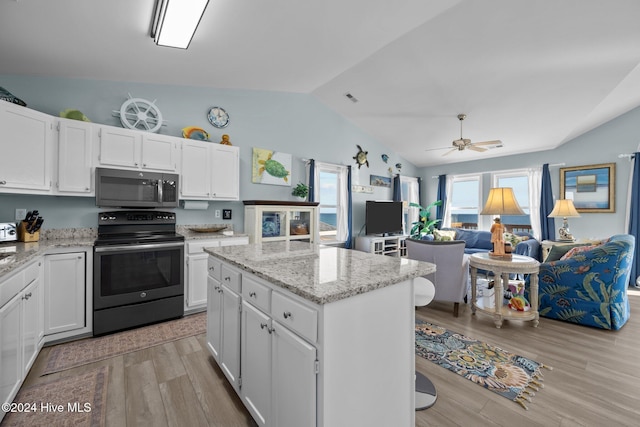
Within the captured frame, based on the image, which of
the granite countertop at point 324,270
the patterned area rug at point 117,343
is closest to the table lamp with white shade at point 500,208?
the granite countertop at point 324,270

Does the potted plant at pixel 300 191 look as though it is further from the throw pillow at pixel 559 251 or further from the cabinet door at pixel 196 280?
the throw pillow at pixel 559 251

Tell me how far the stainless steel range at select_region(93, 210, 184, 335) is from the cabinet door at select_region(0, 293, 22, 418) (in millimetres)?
852

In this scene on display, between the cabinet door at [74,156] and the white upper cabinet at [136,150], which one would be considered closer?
the cabinet door at [74,156]

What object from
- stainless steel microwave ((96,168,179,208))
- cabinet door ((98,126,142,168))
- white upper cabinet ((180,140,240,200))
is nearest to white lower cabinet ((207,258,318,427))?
stainless steel microwave ((96,168,179,208))

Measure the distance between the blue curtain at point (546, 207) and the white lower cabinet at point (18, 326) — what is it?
7.32 metres

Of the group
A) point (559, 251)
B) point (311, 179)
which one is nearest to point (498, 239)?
point (559, 251)

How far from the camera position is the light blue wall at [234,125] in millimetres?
2797

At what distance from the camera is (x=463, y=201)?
6.83 metres

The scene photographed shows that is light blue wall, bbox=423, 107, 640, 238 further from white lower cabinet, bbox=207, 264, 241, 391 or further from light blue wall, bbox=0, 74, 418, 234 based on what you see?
white lower cabinet, bbox=207, 264, 241, 391

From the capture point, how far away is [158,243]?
9.36 feet

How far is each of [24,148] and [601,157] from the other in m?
8.14

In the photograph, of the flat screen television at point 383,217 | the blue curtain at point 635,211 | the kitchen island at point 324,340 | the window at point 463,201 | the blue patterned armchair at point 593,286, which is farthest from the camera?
the window at point 463,201

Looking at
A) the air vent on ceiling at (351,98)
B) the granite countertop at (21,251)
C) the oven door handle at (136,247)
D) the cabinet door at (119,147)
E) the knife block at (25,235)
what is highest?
the air vent on ceiling at (351,98)

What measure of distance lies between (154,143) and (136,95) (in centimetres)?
74
